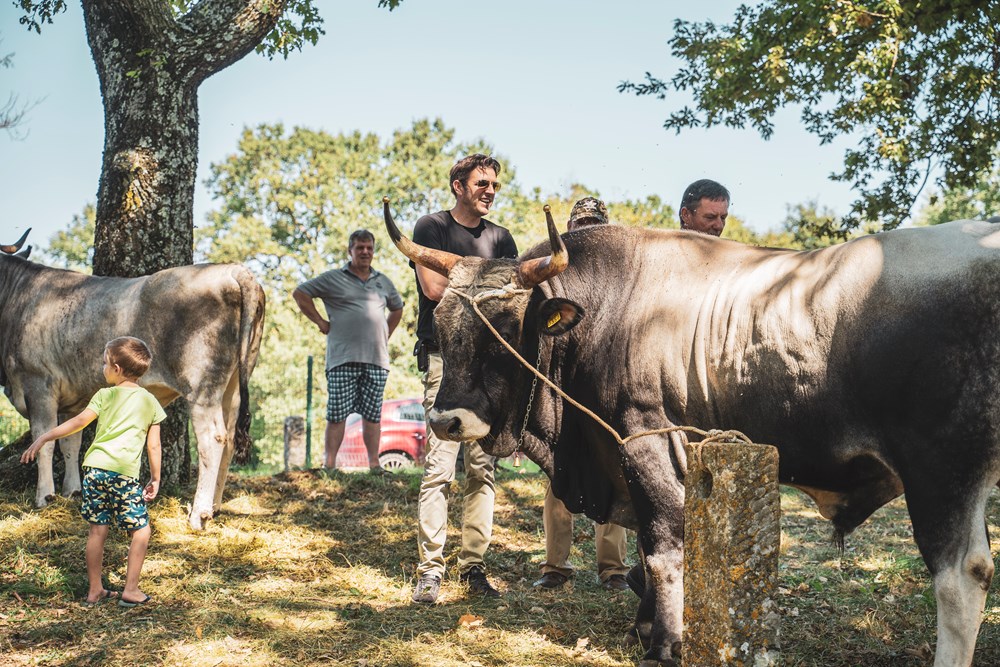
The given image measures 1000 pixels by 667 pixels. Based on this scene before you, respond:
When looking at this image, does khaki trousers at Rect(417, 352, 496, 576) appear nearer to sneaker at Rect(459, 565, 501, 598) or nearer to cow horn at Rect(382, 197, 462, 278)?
sneaker at Rect(459, 565, 501, 598)

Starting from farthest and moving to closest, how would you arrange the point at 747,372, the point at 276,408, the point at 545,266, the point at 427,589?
the point at 276,408 < the point at 427,589 < the point at 545,266 < the point at 747,372

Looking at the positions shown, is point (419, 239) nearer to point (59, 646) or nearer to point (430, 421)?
point (430, 421)

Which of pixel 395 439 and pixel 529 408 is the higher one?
pixel 529 408

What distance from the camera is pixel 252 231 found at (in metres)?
31.9

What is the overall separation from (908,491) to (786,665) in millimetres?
1170

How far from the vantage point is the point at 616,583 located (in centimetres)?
590

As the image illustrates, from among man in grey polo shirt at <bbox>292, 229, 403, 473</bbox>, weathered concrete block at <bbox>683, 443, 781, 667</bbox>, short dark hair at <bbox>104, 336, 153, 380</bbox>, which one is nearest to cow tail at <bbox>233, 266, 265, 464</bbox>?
short dark hair at <bbox>104, 336, 153, 380</bbox>

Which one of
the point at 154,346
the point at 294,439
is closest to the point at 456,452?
the point at 154,346

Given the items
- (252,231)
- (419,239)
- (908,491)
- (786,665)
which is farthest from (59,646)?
(252,231)

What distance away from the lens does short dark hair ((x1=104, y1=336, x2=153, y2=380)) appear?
214 inches

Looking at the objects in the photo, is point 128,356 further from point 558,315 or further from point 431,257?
point 558,315

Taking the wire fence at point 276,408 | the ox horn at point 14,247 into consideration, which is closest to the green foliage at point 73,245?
the wire fence at point 276,408

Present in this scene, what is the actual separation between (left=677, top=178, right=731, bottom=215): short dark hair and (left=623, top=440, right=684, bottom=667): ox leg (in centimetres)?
217

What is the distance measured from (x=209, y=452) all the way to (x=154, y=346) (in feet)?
3.21
